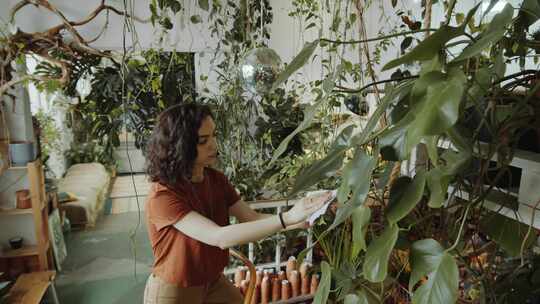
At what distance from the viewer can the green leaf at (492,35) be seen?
0.42 m

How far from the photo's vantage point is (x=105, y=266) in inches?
140

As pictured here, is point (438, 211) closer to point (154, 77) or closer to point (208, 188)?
point (208, 188)

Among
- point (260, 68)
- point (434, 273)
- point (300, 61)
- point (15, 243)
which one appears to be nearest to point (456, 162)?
point (434, 273)

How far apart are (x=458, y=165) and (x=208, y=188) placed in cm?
111

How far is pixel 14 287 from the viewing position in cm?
262

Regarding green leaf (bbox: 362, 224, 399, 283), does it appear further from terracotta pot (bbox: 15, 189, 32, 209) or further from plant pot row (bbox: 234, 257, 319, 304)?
terracotta pot (bbox: 15, 189, 32, 209)

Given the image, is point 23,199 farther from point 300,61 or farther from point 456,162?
point 456,162

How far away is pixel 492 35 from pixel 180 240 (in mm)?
1201

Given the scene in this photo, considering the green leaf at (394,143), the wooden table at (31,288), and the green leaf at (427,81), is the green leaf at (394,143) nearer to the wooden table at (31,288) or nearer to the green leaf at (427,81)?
the green leaf at (427,81)

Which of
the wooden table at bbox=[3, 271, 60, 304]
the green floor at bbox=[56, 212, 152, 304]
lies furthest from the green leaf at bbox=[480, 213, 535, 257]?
the wooden table at bbox=[3, 271, 60, 304]

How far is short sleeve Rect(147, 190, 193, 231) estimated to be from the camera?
1.34 m

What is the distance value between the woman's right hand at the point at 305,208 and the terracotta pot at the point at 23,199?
98.2 inches

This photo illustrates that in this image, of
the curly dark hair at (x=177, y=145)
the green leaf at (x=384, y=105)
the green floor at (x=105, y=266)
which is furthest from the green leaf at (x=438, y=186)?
the green floor at (x=105, y=266)

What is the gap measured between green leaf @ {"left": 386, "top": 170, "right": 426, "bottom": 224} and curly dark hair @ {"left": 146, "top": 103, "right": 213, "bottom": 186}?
3.09 feet
